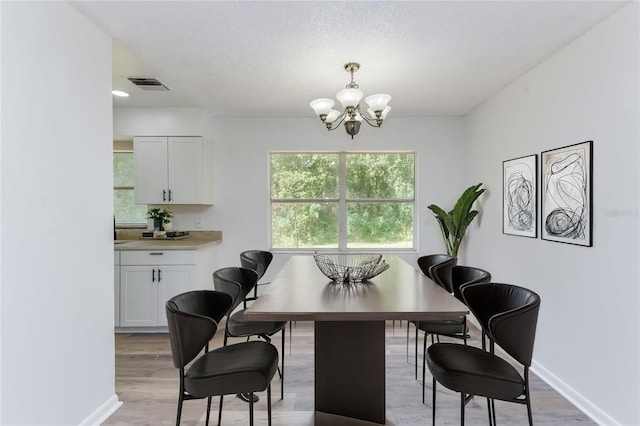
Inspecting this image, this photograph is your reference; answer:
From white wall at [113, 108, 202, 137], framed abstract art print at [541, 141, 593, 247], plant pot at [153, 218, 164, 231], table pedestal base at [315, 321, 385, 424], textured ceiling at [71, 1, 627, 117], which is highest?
textured ceiling at [71, 1, 627, 117]

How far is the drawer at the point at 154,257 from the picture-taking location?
3.73 metres

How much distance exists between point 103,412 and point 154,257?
1707 mm

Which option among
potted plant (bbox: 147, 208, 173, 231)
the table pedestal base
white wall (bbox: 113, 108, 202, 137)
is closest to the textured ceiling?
white wall (bbox: 113, 108, 202, 137)

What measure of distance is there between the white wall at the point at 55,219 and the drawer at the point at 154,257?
136 centimetres

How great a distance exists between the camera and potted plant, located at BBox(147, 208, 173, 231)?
4270 millimetres

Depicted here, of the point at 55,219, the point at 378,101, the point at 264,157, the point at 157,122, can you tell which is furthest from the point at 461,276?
the point at 157,122

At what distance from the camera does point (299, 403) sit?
2.46 m

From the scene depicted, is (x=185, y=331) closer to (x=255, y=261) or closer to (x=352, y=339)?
(x=352, y=339)

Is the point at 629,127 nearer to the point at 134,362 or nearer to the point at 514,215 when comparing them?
the point at 514,215

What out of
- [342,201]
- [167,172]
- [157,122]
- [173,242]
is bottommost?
[173,242]

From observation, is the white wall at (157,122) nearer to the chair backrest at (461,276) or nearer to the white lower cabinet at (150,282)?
the white lower cabinet at (150,282)

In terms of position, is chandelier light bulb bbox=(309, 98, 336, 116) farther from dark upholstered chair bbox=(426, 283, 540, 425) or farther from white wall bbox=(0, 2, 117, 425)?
dark upholstered chair bbox=(426, 283, 540, 425)

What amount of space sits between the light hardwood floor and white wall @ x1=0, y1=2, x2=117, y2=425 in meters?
0.28

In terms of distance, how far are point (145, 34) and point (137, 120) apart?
2150mm
